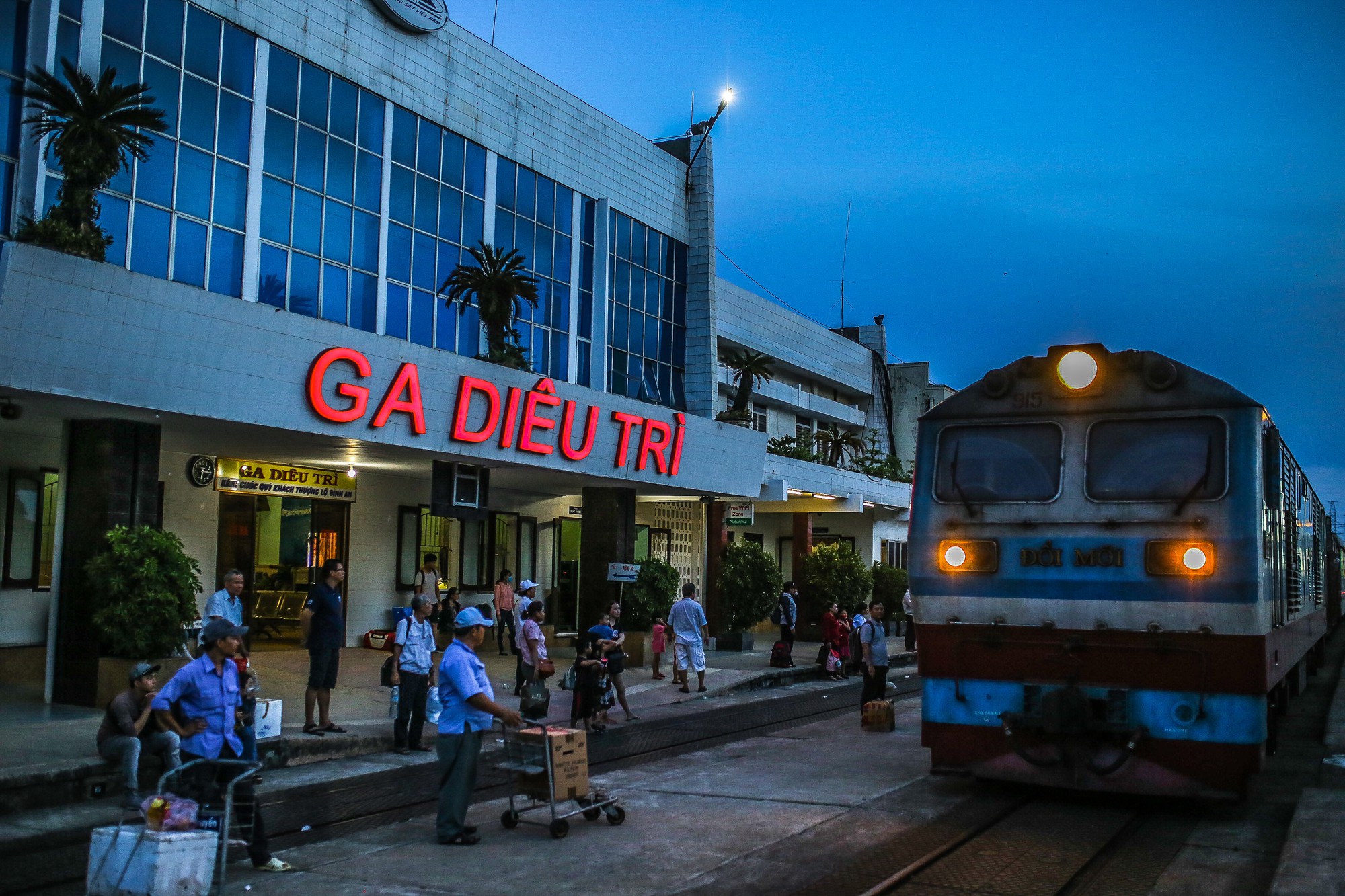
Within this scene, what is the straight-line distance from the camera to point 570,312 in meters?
23.0

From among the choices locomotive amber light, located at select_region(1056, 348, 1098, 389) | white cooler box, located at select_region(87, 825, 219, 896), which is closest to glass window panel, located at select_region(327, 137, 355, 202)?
locomotive amber light, located at select_region(1056, 348, 1098, 389)

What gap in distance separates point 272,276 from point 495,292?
3.75 m

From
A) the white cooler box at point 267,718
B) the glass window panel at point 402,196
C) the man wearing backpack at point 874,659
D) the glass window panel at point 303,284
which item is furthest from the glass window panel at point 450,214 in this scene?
the white cooler box at point 267,718

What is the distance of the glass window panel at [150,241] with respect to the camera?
583 inches

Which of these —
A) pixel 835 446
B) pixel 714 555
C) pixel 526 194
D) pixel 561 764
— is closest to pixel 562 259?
pixel 526 194

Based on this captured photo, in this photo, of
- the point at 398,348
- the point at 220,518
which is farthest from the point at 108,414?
the point at 220,518

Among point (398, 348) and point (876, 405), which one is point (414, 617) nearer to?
point (398, 348)

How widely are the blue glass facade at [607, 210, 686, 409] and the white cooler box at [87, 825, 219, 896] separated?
17.8 m

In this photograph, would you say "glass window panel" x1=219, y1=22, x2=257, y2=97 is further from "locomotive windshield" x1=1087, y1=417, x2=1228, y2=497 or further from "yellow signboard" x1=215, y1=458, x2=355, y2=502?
"locomotive windshield" x1=1087, y1=417, x2=1228, y2=497

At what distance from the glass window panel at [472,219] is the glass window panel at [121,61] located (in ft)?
21.0

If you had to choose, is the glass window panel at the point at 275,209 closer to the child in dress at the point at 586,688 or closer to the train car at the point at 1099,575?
the child in dress at the point at 586,688

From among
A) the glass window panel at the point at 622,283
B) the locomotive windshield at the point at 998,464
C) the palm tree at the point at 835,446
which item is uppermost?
the glass window panel at the point at 622,283

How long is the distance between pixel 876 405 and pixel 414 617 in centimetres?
3232

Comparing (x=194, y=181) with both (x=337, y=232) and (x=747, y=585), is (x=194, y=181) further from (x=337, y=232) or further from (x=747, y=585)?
(x=747, y=585)
